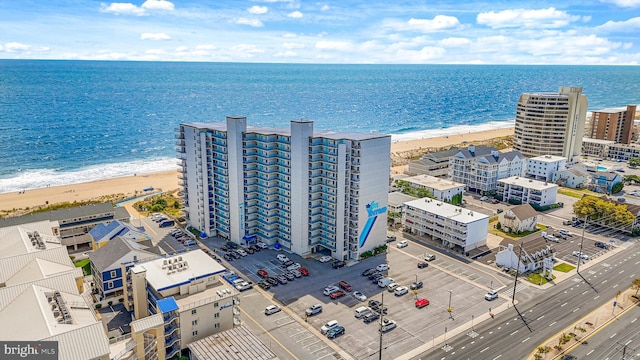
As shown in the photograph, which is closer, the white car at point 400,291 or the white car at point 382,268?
the white car at point 400,291

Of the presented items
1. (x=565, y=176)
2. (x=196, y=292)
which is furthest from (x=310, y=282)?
(x=565, y=176)

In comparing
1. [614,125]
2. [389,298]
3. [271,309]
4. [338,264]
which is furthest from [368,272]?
[614,125]

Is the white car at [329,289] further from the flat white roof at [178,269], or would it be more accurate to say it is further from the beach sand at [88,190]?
the beach sand at [88,190]

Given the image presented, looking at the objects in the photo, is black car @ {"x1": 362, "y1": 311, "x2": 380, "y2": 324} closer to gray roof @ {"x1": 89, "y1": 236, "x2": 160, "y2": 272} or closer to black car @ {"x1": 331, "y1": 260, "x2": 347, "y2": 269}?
black car @ {"x1": 331, "y1": 260, "x2": 347, "y2": 269}

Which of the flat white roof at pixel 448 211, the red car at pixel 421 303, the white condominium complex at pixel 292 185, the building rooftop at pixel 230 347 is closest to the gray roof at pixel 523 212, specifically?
the flat white roof at pixel 448 211

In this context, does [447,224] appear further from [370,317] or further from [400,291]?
[370,317]

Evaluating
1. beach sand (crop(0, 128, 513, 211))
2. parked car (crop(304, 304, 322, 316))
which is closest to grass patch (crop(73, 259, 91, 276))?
parked car (crop(304, 304, 322, 316))
